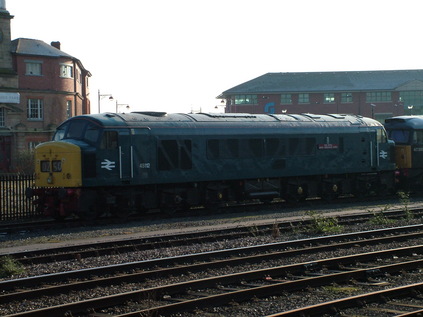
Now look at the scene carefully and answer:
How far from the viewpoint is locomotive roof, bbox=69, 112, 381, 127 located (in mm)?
22097

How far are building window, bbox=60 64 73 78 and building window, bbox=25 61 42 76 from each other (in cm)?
214

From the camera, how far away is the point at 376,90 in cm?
8500

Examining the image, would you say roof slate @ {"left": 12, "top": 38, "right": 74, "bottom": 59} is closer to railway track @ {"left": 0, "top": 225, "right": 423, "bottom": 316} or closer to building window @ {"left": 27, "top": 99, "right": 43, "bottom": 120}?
building window @ {"left": 27, "top": 99, "right": 43, "bottom": 120}

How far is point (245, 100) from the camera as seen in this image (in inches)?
3401

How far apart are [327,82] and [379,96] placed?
6819mm

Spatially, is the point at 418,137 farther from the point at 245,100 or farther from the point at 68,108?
the point at 245,100

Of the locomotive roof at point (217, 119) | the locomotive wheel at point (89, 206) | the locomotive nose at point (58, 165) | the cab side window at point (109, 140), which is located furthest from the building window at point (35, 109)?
the cab side window at point (109, 140)

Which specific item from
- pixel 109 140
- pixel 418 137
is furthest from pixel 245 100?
pixel 109 140

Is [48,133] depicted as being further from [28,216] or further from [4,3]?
[28,216]

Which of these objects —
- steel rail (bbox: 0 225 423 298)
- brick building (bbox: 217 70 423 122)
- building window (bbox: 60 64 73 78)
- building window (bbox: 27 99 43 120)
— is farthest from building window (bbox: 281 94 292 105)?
steel rail (bbox: 0 225 423 298)

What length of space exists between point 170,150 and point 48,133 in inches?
1358

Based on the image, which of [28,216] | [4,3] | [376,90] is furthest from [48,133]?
[376,90]

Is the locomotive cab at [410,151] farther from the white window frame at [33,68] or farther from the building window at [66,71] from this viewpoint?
the building window at [66,71]

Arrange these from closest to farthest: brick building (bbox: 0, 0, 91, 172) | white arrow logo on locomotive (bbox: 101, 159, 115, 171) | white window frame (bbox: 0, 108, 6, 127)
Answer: white arrow logo on locomotive (bbox: 101, 159, 115, 171) < white window frame (bbox: 0, 108, 6, 127) < brick building (bbox: 0, 0, 91, 172)
